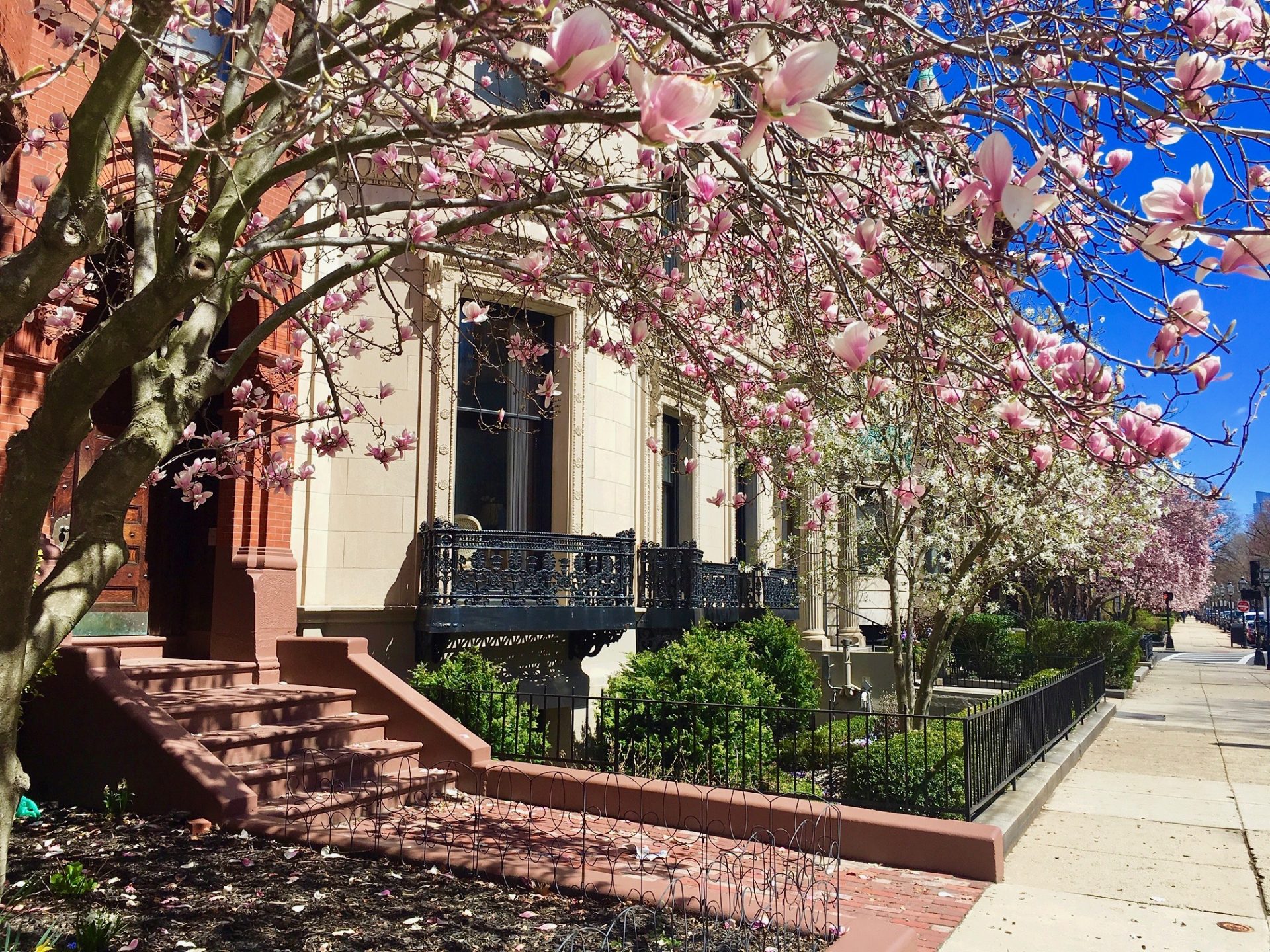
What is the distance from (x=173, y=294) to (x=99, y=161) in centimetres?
71

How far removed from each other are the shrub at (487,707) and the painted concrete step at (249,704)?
38.1 inches

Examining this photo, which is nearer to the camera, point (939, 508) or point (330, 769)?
point (330, 769)

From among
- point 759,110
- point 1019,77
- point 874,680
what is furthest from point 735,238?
point 874,680

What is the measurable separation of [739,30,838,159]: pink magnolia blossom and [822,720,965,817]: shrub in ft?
21.1

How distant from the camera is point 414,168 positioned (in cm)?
1224

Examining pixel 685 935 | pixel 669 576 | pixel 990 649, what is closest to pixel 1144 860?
pixel 685 935

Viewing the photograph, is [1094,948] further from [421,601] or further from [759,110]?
[421,601]

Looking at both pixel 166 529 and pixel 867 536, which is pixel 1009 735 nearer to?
pixel 867 536

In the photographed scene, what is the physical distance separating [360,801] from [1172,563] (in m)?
35.9

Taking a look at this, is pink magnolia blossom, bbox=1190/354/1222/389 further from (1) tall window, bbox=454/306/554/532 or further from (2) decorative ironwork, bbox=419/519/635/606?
(1) tall window, bbox=454/306/554/532

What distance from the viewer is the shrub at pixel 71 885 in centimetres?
519

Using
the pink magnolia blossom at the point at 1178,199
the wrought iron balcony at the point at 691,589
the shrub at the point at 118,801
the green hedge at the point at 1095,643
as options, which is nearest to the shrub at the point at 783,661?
the wrought iron balcony at the point at 691,589

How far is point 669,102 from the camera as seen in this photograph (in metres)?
2.38

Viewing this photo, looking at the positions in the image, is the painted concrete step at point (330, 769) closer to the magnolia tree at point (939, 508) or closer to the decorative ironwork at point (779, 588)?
the magnolia tree at point (939, 508)
